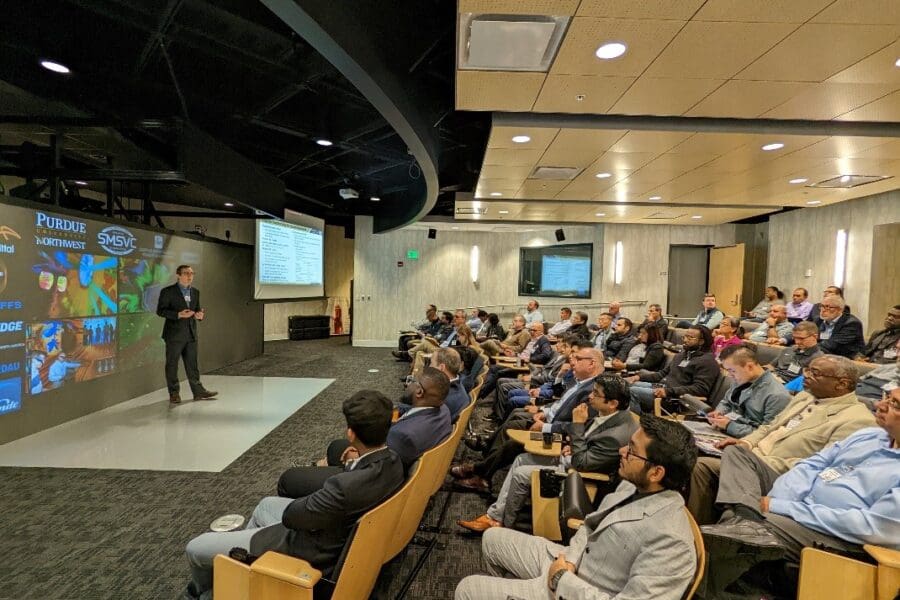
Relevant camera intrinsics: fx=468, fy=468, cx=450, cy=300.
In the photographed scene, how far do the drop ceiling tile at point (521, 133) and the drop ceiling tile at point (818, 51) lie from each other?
1661 mm

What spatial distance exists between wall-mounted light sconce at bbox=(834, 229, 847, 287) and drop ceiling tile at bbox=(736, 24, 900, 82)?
6299 millimetres

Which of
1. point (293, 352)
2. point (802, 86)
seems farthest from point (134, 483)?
point (293, 352)

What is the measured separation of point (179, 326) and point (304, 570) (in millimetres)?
5322

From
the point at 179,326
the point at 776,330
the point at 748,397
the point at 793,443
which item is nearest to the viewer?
the point at 793,443

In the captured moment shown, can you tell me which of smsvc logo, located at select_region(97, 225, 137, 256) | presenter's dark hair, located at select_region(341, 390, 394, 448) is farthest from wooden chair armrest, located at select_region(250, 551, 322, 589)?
smsvc logo, located at select_region(97, 225, 137, 256)

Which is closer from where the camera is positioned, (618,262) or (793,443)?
(793,443)

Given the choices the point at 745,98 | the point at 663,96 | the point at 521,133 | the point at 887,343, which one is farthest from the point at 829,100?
the point at 887,343

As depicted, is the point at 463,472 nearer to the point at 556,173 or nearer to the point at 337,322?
the point at 556,173

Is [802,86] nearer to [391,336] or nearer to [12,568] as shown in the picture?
[12,568]

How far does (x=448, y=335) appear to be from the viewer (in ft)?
29.8

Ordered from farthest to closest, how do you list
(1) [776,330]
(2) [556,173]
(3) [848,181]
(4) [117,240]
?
1. (1) [776,330]
2. (3) [848,181]
3. (2) [556,173]
4. (4) [117,240]

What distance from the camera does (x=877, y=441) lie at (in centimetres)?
219

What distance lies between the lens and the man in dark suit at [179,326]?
231 inches

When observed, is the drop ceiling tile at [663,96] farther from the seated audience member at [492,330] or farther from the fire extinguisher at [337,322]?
the fire extinguisher at [337,322]
